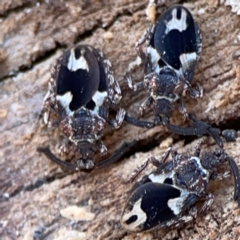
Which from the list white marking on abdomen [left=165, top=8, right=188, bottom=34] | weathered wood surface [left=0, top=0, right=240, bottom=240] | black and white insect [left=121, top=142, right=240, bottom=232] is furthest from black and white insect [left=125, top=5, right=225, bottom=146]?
black and white insect [left=121, top=142, right=240, bottom=232]

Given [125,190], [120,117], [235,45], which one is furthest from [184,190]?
[235,45]

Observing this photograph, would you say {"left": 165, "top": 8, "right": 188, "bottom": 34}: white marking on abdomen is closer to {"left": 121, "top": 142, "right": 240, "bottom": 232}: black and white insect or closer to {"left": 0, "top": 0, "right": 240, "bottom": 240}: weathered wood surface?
{"left": 0, "top": 0, "right": 240, "bottom": 240}: weathered wood surface

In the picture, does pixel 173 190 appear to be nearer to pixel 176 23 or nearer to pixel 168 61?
pixel 168 61

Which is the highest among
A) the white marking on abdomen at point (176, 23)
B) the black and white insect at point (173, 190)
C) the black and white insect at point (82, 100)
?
the white marking on abdomen at point (176, 23)

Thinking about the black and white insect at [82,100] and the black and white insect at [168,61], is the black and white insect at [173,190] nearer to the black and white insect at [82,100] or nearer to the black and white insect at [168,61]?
the black and white insect at [168,61]

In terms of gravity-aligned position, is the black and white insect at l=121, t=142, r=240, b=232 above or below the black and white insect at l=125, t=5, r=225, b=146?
below

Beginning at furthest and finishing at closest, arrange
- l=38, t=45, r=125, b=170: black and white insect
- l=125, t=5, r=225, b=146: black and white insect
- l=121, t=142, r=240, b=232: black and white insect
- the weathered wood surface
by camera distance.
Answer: l=38, t=45, r=125, b=170: black and white insect < l=125, t=5, r=225, b=146: black and white insect < the weathered wood surface < l=121, t=142, r=240, b=232: black and white insect

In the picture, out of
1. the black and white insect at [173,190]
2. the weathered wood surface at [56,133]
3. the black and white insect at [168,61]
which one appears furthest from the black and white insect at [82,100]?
the black and white insect at [173,190]
